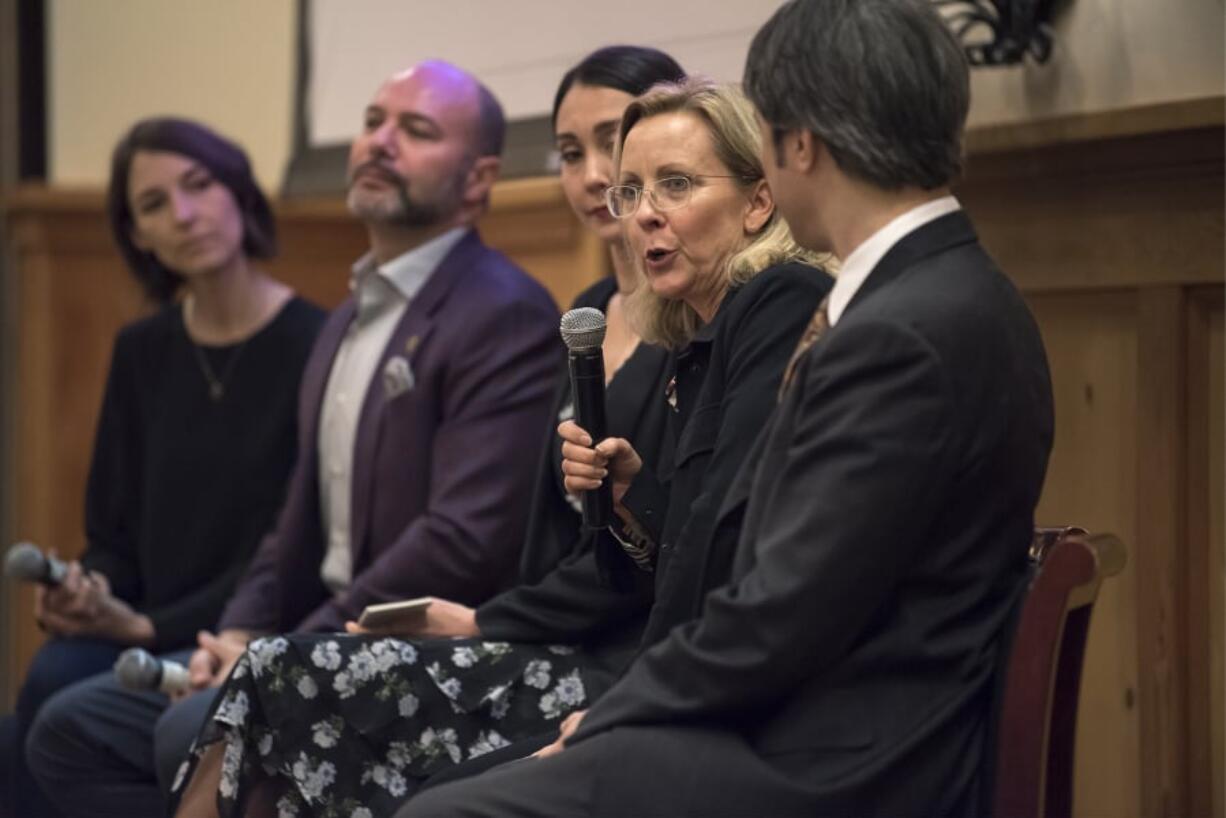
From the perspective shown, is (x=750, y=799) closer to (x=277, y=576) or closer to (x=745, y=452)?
(x=745, y=452)

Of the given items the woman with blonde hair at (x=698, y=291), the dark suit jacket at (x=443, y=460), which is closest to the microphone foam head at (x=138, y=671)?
the dark suit jacket at (x=443, y=460)

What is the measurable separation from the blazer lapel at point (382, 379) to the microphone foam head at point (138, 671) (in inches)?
17.1

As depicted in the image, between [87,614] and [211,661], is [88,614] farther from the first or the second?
[211,661]

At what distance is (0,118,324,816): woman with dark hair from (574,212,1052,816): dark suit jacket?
87.1 inches

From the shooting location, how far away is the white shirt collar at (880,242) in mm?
1819

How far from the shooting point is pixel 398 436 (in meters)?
3.32

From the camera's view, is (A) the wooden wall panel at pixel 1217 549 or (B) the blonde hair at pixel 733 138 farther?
(A) the wooden wall panel at pixel 1217 549

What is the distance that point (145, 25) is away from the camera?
18.7 ft

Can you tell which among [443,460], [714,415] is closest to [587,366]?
[714,415]

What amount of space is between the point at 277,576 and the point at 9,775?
855 mm

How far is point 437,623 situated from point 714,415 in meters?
0.75

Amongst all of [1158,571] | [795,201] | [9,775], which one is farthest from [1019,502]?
[9,775]

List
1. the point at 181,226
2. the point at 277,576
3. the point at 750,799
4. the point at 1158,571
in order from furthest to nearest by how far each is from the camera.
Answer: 1. the point at 181,226
2. the point at 277,576
3. the point at 1158,571
4. the point at 750,799

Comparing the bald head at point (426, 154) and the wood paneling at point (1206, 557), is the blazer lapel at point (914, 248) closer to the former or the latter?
the wood paneling at point (1206, 557)
